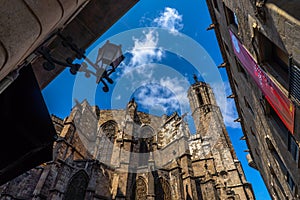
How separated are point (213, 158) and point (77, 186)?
53.4 feet

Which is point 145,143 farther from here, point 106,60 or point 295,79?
point 295,79

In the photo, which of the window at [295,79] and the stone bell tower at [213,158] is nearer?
the window at [295,79]

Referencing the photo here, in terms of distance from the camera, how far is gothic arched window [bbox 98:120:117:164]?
57.6ft

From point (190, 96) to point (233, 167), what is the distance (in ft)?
57.1

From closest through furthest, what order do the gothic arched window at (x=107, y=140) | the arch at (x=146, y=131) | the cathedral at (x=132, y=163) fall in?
the cathedral at (x=132, y=163), the gothic arched window at (x=107, y=140), the arch at (x=146, y=131)

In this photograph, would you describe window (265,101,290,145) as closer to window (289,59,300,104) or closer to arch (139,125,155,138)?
window (289,59,300,104)

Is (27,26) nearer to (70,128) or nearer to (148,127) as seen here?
(70,128)

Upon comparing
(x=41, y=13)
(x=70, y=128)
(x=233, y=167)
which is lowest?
(x=41, y=13)

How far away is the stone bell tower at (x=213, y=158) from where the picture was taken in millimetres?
16406

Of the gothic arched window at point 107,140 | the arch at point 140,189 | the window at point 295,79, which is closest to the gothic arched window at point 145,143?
the arch at point 140,189

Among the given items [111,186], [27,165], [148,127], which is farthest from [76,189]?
[148,127]

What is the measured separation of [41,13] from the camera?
4.91ft

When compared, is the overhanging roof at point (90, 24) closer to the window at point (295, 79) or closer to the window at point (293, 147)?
the window at point (295, 79)

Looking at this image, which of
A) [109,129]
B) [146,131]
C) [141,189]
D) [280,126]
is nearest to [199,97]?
[146,131]
